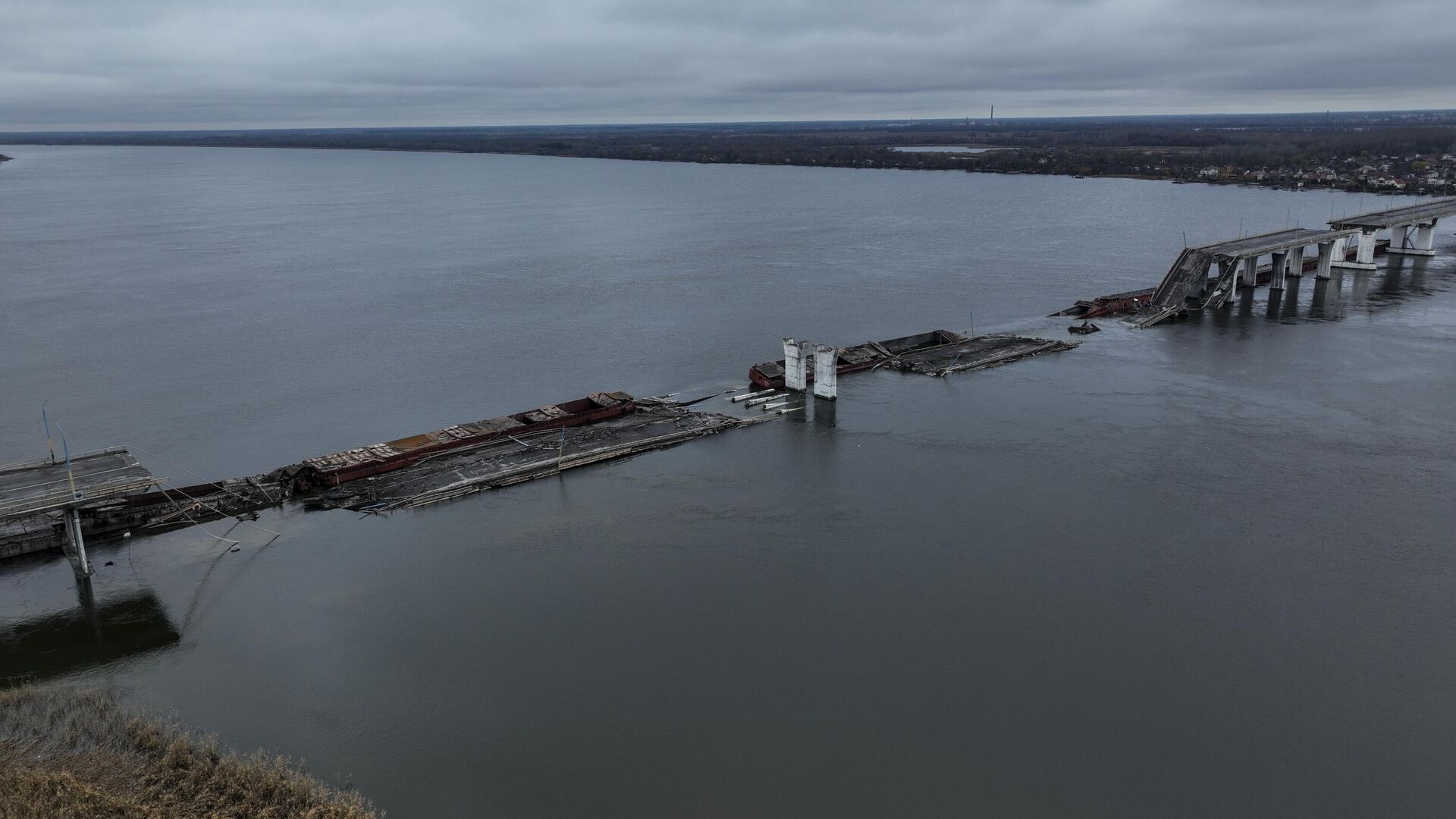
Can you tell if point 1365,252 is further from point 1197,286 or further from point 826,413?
point 826,413

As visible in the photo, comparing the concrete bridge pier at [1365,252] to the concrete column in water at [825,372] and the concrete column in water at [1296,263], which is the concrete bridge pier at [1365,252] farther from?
the concrete column in water at [825,372]

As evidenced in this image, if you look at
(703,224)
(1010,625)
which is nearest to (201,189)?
(703,224)

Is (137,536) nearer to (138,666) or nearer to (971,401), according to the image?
(138,666)

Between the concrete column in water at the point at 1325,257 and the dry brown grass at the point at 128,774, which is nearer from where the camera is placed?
the dry brown grass at the point at 128,774

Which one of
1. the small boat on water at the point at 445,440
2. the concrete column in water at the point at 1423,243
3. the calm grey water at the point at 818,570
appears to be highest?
the concrete column in water at the point at 1423,243

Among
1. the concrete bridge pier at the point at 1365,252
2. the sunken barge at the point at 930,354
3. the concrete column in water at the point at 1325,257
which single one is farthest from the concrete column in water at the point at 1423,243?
the sunken barge at the point at 930,354
